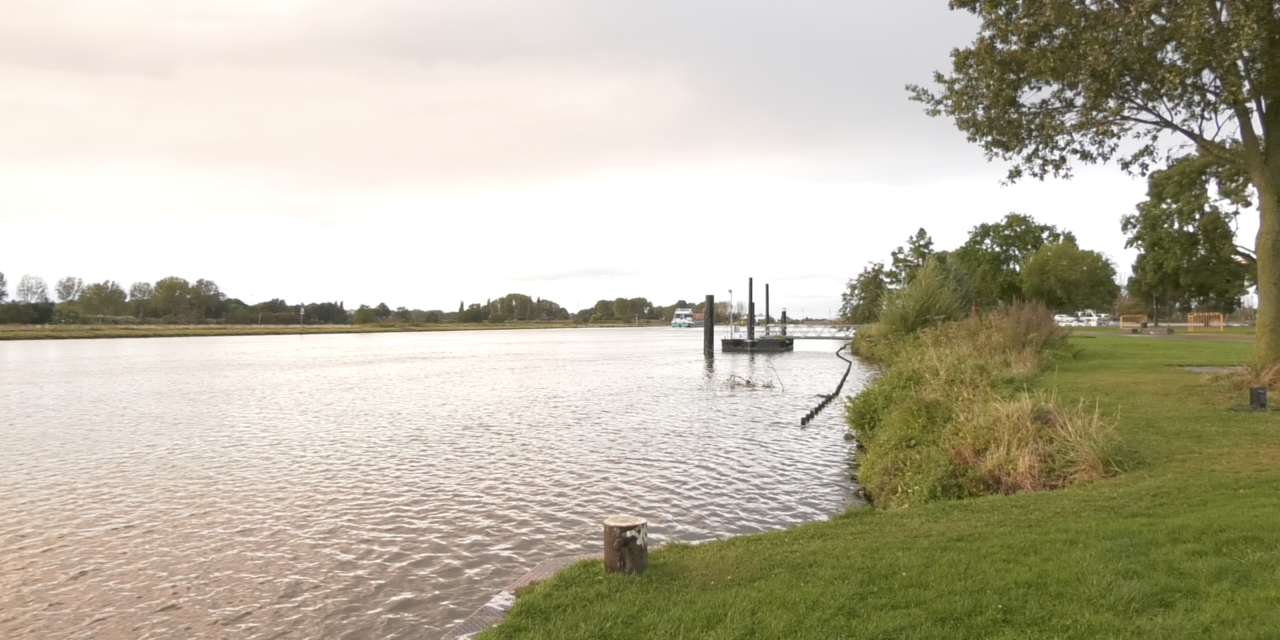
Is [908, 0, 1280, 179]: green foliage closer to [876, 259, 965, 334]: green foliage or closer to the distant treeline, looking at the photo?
[876, 259, 965, 334]: green foliage

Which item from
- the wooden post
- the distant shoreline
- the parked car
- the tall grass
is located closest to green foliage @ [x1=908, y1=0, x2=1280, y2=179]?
the tall grass

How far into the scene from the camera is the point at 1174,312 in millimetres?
87125

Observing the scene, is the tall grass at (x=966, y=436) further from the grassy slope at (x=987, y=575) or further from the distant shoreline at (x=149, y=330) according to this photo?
the distant shoreline at (x=149, y=330)

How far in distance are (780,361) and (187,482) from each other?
113 ft

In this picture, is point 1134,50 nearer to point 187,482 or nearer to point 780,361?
point 187,482

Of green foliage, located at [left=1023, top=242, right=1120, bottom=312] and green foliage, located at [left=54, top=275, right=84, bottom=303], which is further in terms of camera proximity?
green foliage, located at [left=54, top=275, right=84, bottom=303]

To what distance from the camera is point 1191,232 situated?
27.1 m

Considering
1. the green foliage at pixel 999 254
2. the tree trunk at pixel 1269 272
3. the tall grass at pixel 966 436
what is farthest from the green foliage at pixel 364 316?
the tree trunk at pixel 1269 272

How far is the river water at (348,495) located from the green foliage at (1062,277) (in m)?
47.4

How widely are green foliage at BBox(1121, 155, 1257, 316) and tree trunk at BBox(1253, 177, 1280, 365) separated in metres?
2.47

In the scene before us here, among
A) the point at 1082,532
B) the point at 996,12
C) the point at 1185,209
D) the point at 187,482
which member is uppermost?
the point at 996,12

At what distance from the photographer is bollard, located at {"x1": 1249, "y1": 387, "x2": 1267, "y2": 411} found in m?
12.5

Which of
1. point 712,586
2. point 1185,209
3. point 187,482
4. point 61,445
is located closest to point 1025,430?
point 712,586

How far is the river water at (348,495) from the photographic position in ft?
24.1
